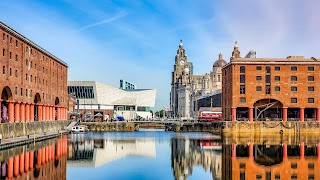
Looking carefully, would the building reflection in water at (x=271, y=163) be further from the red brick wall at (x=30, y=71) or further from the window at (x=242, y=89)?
the red brick wall at (x=30, y=71)

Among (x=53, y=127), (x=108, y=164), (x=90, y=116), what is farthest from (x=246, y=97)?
(x=90, y=116)

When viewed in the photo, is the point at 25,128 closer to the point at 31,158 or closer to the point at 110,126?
the point at 31,158

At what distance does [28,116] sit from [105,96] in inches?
4016

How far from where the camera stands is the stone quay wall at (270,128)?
104562 mm

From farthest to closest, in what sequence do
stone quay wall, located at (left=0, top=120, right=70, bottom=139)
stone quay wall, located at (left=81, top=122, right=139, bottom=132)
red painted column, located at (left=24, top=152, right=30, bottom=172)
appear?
stone quay wall, located at (left=81, top=122, right=139, bottom=132) < stone quay wall, located at (left=0, top=120, right=70, bottom=139) < red painted column, located at (left=24, top=152, right=30, bottom=172)

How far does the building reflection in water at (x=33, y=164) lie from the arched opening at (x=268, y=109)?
61.4 m

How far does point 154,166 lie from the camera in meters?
51.3

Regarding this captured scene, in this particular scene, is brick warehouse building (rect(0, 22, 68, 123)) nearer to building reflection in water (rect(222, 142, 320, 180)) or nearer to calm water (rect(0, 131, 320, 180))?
calm water (rect(0, 131, 320, 180))

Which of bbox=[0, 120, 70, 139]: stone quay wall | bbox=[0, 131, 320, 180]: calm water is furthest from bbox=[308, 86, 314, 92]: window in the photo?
bbox=[0, 120, 70, 139]: stone quay wall

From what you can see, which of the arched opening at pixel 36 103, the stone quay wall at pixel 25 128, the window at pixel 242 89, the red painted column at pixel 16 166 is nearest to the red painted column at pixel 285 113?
the window at pixel 242 89

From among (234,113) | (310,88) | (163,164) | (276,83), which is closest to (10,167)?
(163,164)

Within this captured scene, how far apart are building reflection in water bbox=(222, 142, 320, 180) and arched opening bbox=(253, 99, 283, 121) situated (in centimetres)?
4058

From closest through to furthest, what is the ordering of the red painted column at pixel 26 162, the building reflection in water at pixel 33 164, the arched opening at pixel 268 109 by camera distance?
the building reflection in water at pixel 33 164
the red painted column at pixel 26 162
the arched opening at pixel 268 109

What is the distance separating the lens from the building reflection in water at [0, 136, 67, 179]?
40.8 m
